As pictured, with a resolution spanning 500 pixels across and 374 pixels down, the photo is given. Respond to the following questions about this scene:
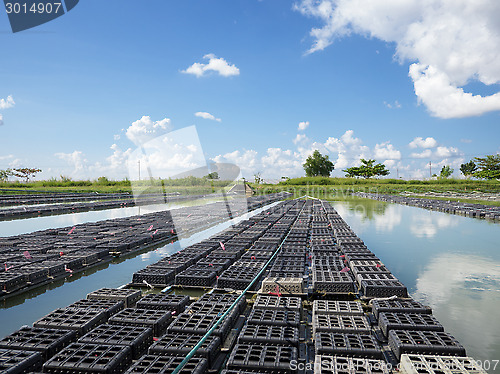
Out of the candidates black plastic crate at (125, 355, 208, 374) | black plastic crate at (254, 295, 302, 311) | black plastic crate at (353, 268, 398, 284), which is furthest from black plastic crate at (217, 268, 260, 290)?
black plastic crate at (125, 355, 208, 374)

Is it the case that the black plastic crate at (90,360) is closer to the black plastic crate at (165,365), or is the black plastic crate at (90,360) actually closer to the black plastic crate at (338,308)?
the black plastic crate at (165,365)

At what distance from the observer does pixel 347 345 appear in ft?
11.7

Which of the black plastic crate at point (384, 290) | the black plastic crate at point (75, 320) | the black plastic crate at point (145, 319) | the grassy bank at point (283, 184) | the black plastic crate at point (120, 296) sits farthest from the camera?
the grassy bank at point (283, 184)

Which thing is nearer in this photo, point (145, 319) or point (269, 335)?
point (269, 335)

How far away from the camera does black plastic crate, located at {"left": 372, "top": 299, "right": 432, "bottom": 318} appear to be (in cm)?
464

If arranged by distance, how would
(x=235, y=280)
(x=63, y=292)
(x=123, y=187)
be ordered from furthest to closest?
(x=123, y=187)
(x=63, y=292)
(x=235, y=280)

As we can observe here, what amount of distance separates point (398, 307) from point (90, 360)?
14.0ft

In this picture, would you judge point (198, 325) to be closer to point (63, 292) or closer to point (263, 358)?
point (263, 358)

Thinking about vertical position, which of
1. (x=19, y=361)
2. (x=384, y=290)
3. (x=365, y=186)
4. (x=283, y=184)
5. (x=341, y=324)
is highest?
(x=283, y=184)

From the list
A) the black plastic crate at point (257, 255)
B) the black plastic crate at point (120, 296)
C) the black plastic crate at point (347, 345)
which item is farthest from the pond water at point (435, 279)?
the black plastic crate at point (257, 255)

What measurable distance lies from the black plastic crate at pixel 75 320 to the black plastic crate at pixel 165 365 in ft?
4.33

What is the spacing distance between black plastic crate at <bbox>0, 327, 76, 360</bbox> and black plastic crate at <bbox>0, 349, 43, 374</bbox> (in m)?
0.10

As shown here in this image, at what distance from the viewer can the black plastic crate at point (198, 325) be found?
13.1 ft


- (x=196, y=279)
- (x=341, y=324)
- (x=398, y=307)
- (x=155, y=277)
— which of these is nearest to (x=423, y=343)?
(x=341, y=324)
